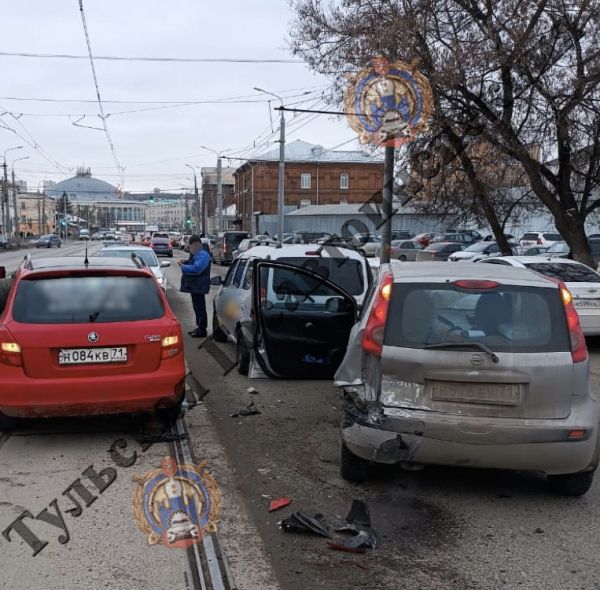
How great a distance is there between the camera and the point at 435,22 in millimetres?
16344

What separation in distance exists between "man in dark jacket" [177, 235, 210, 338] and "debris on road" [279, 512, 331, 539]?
7.70 metres

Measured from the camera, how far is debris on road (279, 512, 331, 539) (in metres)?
4.14

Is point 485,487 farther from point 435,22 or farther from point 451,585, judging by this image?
point 435,22

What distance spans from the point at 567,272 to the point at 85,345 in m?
8.43

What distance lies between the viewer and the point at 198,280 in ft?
38.6

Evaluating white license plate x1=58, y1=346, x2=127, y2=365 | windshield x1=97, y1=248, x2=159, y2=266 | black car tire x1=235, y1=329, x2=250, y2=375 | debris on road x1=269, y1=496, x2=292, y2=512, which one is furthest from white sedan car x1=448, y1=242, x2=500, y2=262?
debris on road x1=269, y1=496, x2=292, y2=512

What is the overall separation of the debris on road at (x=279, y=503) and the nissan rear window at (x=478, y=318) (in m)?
1.25

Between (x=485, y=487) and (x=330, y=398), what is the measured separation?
285 centimetres

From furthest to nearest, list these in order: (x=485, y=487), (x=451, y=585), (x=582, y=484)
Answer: (x=485, y=487) → (x=582, y=484) → (x=451, y=585)

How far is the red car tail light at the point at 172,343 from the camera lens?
5926mm

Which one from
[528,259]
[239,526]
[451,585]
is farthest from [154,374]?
[528,259]

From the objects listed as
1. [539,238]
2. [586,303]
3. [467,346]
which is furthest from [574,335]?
[539,238]

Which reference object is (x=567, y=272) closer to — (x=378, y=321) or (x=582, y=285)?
(x=582, y=285)

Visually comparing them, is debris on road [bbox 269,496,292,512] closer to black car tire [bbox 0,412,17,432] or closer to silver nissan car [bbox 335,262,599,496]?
silver nissan car [bbox 335,262,599,496]
